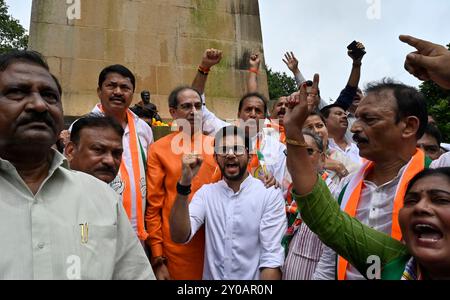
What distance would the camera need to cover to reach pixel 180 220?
11.8 feet

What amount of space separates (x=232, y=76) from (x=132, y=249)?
6.49m

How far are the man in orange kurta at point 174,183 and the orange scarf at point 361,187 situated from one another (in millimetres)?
1344

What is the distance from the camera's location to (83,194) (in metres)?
2.00

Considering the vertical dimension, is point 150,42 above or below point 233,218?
above

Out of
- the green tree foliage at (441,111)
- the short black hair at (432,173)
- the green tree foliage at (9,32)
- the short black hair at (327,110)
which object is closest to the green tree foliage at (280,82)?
the green tree foliage at (9,32)

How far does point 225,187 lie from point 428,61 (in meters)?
2.07

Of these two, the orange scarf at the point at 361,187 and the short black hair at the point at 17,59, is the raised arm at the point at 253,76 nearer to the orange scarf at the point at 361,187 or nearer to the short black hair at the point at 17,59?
the orange scarf at the point at 361,187

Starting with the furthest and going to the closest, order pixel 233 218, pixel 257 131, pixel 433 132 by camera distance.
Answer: pixel 257 131, pixel 433 132, pixel 233 218

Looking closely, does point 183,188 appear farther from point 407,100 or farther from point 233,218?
Result: point 407,100

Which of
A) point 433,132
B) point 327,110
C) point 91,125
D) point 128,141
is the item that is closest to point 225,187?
point 128,141

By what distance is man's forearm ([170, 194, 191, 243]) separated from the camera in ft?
11.7
